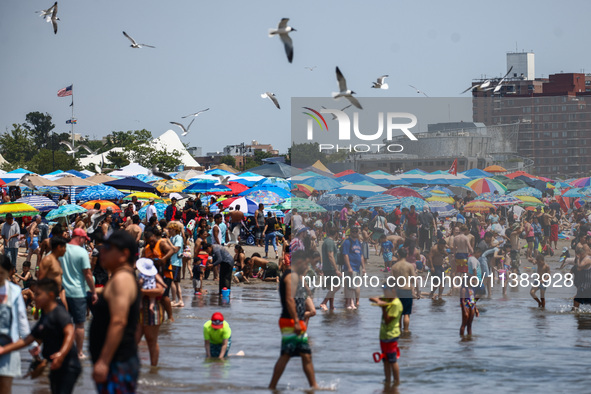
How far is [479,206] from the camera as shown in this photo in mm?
26578

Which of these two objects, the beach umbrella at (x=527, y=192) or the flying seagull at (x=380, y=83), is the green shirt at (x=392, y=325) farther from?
the beach umbrella at (x=527, y=192)

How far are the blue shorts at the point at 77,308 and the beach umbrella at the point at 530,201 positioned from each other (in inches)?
946

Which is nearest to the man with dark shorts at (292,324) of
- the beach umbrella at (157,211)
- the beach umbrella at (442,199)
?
the beach umbrella at (157,211)

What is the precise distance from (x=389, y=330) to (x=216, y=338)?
2.31 m

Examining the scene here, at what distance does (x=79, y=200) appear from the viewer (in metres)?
30.9

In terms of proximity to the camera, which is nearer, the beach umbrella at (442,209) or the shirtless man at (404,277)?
the shirtless man at (404,277)

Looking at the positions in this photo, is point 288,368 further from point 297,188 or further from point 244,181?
point 244,181

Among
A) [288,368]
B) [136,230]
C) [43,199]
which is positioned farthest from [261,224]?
[288,368]

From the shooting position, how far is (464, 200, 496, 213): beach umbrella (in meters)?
26.4

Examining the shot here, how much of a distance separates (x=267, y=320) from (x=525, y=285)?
8.56 metres

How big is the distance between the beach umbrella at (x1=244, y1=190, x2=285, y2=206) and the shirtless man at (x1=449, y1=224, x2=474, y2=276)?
42.3 feet

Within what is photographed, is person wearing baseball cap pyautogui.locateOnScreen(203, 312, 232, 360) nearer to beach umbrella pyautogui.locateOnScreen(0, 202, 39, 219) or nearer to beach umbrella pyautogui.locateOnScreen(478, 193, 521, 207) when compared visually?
beach umbrella pyautogui.locateOnScreen(0, 202, 39, 219)

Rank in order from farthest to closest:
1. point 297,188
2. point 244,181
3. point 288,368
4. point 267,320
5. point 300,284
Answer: point 244,181 → point 297,188 → point 267,320 → point 288,368 → point 300,284

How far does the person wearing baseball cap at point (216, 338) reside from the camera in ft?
32.6
